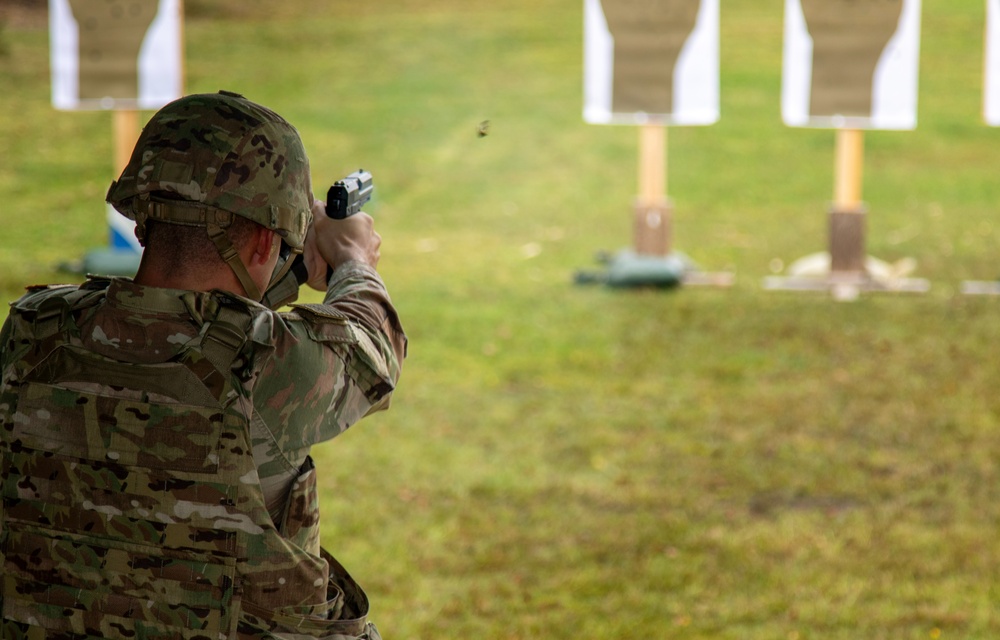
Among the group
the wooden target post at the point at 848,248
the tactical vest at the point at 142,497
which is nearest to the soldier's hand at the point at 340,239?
the tactical vest at the point at 142,497

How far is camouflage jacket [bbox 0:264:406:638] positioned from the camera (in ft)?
5.24

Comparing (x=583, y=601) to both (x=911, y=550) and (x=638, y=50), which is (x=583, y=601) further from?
(x=638, y=50)

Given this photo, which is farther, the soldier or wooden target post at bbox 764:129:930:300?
wooden target post at bbox 764:129:930:300

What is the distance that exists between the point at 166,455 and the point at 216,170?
0.38 m

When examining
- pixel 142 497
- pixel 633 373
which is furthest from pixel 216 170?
pixel 633 373

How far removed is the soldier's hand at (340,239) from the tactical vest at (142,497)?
1.02 feet

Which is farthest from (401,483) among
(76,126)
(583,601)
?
(76,126)

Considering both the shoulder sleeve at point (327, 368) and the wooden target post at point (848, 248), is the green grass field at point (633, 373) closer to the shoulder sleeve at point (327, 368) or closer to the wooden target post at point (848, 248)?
the wooden target post at point (848, 248)

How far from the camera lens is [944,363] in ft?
20.2

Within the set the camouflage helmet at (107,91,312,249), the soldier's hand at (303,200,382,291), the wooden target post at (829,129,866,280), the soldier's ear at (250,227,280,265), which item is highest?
the camouflage helmet at (107,91,312,249)

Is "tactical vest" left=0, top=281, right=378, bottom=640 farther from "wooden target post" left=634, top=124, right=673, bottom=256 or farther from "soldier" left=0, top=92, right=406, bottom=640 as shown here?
"wooden target post" left=634, top=124, right=673, bottom=256

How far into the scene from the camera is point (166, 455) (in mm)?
1613

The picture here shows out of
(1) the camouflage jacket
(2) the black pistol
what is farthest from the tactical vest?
(2) the black pistol

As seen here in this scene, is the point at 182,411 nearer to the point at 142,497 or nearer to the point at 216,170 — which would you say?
the point at 142,497
